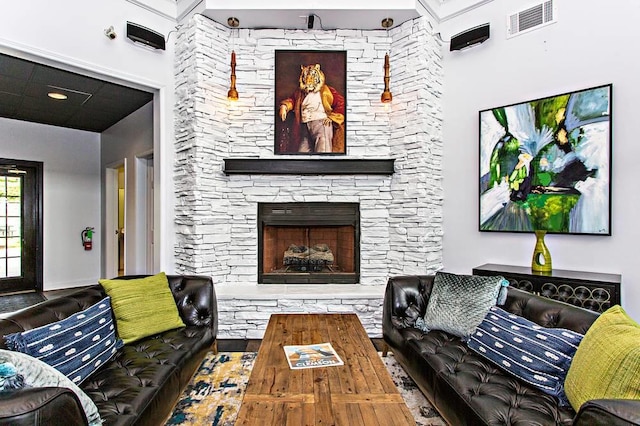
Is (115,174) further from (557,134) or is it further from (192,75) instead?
(557,134)

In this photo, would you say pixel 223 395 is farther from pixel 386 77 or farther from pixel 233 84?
pixel 386 77

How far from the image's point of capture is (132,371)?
197 centimetres

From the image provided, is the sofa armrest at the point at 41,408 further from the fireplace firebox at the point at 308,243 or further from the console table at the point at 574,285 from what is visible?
the console table at the point at 574,285

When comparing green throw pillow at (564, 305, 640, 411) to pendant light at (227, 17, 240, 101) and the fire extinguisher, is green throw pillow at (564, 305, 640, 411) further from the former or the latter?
the fire extinguisher

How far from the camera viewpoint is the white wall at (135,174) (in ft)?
16.6

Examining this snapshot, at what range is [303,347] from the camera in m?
2.20

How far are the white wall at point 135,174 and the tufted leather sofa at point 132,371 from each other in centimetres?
275

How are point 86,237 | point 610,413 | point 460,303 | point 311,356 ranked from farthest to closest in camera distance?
point 86,237, point 460,303, point 311,356, point 610,413

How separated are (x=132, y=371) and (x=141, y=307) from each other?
590 mm

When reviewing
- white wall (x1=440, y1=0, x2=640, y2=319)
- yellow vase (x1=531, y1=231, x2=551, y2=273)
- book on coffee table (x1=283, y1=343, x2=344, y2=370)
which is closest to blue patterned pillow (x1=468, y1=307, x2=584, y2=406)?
book on coffee table (x1=283, y1=343, x2=344, y2=370)

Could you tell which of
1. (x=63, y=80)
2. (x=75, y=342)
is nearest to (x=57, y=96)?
(x=63, y=80)

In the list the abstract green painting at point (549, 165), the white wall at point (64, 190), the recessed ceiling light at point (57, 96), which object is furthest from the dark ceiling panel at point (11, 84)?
the abstract green painting at point (549, 165)

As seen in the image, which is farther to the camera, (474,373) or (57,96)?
(57,96)

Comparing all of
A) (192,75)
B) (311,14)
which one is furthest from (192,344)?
(311,14)
